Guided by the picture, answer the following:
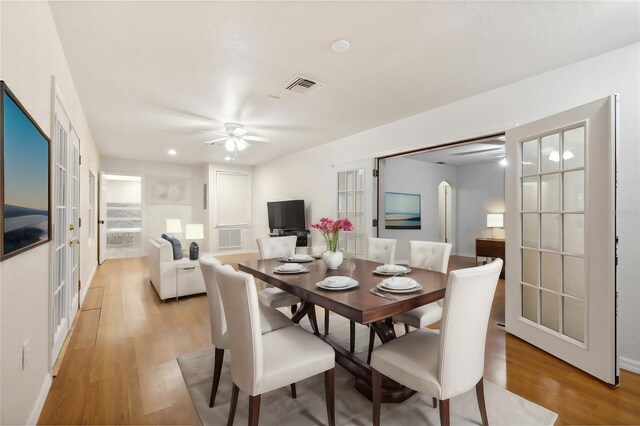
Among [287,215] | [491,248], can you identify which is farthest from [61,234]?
[491,248]

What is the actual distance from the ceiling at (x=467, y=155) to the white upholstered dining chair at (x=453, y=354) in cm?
436

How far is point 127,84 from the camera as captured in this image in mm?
2967

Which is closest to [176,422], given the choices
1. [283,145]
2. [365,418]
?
[365,418]

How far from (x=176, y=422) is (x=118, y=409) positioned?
425 mm

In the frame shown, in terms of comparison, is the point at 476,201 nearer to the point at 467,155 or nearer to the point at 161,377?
the point at 467,155

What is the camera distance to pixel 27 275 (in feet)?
5.15

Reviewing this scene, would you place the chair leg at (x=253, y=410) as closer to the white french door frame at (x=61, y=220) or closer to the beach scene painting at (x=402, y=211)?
the white french door frame at (x=61, y=220)

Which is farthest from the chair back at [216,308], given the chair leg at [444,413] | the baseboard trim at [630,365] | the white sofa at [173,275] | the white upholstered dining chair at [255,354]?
the baseboard trim at [630,365]

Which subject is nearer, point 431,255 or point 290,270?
point 290,270

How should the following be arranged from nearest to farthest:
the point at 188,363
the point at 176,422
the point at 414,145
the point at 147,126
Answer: the point at 176,422, the point at 188,363, the point at 414,145, the point at 147,126

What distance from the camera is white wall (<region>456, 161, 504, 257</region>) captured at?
6.98 meters

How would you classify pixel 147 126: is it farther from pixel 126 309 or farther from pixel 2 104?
pixel 2 104

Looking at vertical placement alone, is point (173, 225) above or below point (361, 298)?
above

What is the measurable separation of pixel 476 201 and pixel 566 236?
529 centimetres
